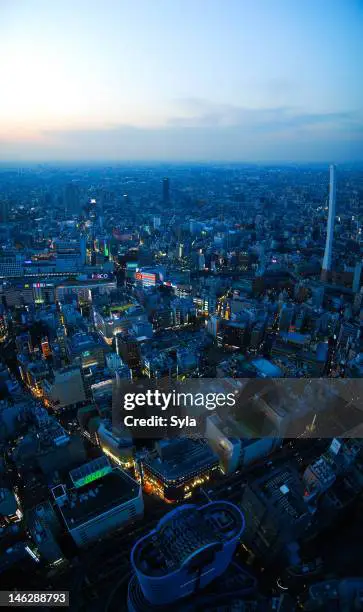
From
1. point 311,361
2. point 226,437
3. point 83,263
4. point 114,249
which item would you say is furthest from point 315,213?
point 226,437

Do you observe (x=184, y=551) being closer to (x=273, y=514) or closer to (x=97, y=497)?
(x=273, y=514)

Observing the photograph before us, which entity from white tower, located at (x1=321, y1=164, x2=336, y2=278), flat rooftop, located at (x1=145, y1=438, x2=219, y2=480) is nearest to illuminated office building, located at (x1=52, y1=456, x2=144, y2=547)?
flat rooftop, located at (x1=145, y1=438, x2=219, y2=480)

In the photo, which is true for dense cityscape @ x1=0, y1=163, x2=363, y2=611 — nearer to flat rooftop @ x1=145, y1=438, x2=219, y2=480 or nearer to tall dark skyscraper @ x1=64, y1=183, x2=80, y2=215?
flat rooftop @ x1=145, y1=438, x2=219, y2=480

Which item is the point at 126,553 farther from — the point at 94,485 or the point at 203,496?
the point at 203,496

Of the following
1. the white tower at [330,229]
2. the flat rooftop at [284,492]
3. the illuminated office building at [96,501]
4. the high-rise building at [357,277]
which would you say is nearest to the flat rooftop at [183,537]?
the flat rooftop at [284,492]

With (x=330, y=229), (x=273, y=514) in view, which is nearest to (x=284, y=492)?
(x=273, y=514)

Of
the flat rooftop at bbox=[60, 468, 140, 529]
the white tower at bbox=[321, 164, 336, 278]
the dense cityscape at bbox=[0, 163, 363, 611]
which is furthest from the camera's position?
the white tower at bbox=[321, 164, 336, 278]
